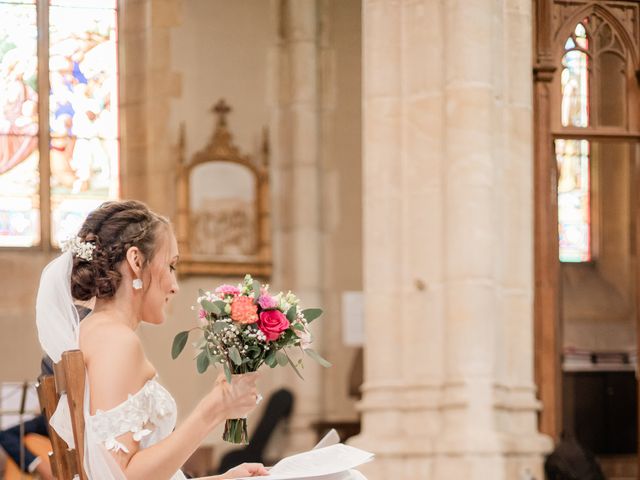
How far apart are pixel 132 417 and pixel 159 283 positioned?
345 mm

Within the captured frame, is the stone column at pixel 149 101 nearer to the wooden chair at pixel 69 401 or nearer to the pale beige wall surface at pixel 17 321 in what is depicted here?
the pale beige wall surface at pixel 17 321

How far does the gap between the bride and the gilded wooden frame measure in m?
7.61

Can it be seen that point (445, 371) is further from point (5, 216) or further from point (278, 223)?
point (5, 216)

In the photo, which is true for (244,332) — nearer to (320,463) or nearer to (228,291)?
(228,291)

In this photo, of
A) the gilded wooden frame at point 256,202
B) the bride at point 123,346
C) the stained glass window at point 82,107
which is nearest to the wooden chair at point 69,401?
the bride at point 123,346

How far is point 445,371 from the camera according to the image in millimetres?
7445

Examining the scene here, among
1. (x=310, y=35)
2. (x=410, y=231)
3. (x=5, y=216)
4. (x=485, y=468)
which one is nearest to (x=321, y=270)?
(x=310, y=35)

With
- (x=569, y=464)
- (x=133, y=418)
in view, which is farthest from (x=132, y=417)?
(x=569, y=464)

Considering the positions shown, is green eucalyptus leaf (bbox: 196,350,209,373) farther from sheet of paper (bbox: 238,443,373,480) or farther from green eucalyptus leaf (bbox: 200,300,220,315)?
sheet of paper (bbox: 238,443,373,480)

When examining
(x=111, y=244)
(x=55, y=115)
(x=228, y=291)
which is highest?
(x=55, y=115)

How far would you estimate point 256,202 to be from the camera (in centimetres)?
1102

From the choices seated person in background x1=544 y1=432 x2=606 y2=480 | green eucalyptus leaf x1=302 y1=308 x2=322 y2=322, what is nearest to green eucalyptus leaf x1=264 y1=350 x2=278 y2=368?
green eucalyptus leaf x1=302 y1=308 x2=322 y2=322

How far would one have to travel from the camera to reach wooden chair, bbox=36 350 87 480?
2.81 meters

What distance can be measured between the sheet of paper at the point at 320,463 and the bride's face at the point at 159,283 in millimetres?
453
